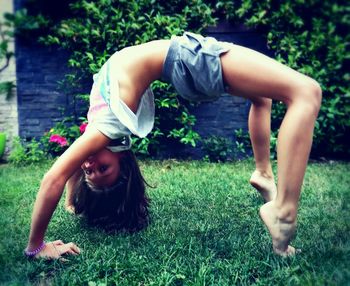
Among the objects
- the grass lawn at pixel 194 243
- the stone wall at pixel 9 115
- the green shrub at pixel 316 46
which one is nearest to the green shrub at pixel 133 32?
the green shrub at pixel 316 46

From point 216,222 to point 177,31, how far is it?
263cm

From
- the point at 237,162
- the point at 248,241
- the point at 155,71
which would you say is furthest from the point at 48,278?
the point at 237,162

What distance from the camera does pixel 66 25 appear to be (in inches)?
176

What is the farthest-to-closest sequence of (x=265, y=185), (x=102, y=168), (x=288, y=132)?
(x=265, y=185) → (x=102, y=168) → (x=288, y=132)

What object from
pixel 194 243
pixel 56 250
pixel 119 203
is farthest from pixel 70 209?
pixel 194 243

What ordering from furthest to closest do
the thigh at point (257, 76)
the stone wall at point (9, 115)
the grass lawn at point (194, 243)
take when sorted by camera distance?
the stone wall at point (9, 115), the thigh at point (257, 76), the grass lawn at point (194, 243)

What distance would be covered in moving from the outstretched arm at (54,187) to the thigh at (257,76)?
2.19 ft

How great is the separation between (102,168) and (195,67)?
749 millimetres

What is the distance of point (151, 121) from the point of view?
7.45ft

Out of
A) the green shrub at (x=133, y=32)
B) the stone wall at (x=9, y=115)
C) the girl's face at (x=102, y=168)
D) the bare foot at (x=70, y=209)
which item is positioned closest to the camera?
the girl's face at (x=102, y=168)

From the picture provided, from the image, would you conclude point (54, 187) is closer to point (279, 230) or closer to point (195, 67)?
point (195, 67)

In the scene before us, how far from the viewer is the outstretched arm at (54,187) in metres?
1.83

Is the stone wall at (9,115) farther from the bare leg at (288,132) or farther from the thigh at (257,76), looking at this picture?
the bare leg at (288,132)

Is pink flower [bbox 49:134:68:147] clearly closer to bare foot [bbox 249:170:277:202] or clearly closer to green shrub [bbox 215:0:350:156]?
green shrub [bbox 215:0:350:156]
